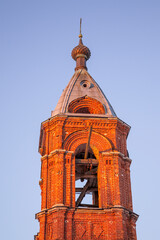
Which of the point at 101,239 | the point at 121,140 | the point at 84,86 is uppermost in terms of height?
the point at 84,86

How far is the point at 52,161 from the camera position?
32562 millimetres

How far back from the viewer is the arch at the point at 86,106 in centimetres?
3538

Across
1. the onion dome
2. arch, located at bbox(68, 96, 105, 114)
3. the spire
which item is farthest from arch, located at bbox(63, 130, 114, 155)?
the onion dome

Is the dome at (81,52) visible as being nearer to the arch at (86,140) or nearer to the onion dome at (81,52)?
the onion dome at (81,52)

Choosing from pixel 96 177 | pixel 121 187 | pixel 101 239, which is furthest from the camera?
pixel 96 177

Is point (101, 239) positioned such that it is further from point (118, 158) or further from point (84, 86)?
point (84, 86)

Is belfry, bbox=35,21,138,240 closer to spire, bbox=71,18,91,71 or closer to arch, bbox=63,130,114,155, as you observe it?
arch, bbox=63,130,114,155

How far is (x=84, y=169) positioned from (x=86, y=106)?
3.85 meters

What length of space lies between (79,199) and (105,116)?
5.08m

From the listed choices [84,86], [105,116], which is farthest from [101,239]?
[84,86]

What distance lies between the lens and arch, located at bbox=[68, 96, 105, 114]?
35375 millimetres

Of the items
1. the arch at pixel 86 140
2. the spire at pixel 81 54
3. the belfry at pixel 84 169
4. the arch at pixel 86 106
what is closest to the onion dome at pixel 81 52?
the spire at pixel 81 54

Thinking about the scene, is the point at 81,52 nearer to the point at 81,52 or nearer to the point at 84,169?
the point at 81,52

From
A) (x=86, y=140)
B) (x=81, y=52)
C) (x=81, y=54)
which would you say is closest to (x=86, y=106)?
(x=86, y=140)
